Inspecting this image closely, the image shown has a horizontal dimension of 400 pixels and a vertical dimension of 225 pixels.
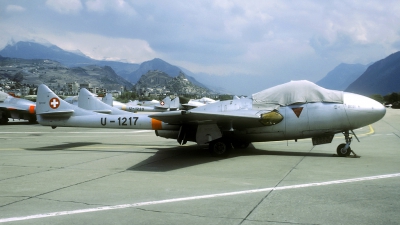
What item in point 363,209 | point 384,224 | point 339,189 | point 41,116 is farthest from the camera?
point 41,116

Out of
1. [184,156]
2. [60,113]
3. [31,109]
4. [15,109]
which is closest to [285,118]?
[184,156]

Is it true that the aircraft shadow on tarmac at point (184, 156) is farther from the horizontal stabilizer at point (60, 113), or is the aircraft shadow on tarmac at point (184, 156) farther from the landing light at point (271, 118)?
the horizontal stabilizer at point (60, 113)

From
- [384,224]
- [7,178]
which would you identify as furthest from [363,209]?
[7,178]

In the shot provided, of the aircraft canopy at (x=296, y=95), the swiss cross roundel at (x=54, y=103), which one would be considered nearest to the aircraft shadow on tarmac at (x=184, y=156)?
the aircraft canopy at (x=296, y=95)

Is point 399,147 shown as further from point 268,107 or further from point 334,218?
point 334,218

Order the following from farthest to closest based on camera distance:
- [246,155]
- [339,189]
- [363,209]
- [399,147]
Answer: [399,147] < [246,155] < [339,189] < [363,209]

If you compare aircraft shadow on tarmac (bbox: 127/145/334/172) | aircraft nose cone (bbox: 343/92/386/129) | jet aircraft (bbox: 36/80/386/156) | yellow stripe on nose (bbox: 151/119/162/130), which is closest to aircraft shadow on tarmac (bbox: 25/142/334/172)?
aircraft shadow on tarmac (bbox: 127/145/334/172)

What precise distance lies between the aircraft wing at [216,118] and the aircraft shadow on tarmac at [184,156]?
4.10 feet

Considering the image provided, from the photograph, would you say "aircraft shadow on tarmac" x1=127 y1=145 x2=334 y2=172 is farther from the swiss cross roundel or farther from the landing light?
the swiss cross roundel

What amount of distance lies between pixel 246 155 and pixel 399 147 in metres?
6.78

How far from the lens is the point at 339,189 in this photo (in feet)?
23.1

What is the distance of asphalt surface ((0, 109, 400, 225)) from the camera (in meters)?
5.41

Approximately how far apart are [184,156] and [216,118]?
7.56 feet

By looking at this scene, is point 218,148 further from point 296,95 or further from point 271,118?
point 296,95
